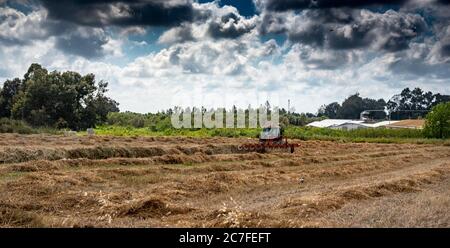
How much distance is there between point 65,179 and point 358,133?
195ft

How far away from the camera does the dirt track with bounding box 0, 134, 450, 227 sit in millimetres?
9562

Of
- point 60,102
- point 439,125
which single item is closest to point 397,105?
point 439,125

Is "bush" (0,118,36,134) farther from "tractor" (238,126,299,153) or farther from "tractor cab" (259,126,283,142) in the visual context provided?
"tractor cab" (259,126,283,142)

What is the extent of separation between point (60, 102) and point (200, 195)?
4560 centimetres

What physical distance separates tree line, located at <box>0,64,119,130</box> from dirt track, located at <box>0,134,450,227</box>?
108 feet

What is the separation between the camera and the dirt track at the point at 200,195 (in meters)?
9.56

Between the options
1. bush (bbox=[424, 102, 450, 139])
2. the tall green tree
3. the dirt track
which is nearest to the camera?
the dirt track

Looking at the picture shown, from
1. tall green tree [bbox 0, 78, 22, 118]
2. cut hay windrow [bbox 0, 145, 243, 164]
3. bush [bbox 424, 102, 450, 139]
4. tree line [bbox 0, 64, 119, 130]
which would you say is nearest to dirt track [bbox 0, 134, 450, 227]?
cut hay windrow [bbox 0, 145, 243, 164]

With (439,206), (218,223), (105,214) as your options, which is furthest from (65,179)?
(439,206)

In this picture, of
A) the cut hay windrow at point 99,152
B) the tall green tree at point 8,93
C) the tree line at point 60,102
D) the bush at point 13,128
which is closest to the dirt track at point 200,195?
the cut hay windrow at point 99,152

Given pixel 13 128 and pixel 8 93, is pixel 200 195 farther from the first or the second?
pixel 8 93
